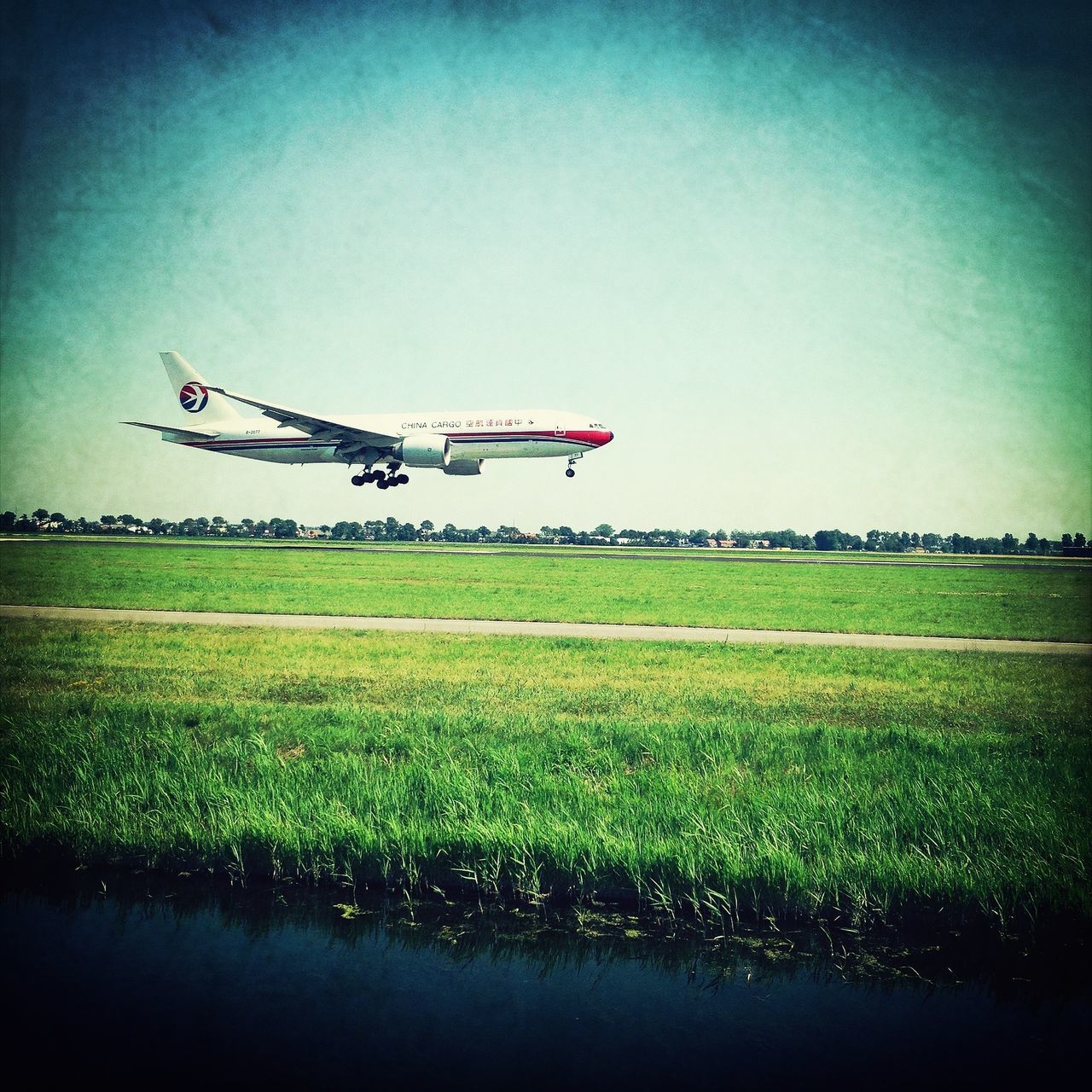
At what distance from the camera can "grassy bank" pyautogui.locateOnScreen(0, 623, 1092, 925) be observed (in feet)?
26.8

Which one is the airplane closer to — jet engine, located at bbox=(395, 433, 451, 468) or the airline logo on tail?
jet engine, located at bbox=(395, 433, 451, 468)

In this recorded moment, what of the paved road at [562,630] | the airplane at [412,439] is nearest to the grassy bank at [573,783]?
the paved road at [562,630]

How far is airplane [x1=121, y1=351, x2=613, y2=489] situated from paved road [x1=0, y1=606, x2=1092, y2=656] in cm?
800

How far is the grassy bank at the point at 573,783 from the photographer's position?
817cm

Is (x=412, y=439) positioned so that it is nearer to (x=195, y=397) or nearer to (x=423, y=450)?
(x=423, y=450)

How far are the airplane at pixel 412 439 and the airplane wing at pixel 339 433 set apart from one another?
0.12 ft

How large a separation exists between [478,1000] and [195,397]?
14548 mm

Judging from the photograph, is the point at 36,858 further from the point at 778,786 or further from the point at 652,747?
the point at 778,786

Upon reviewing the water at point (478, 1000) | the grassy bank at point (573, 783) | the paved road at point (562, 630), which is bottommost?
the water at point (478, 1000)

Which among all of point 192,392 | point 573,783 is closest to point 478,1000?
point 573,783

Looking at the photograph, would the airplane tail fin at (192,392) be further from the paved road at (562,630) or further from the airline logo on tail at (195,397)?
the paved road at (562,630)

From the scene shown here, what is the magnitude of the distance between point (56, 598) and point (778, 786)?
1025 inches

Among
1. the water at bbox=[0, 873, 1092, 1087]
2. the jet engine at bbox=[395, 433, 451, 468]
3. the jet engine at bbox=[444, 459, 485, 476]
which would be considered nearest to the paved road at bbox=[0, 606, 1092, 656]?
the jet engine at bbox=[395, 433, 451, 468]

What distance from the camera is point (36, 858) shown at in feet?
28.3
